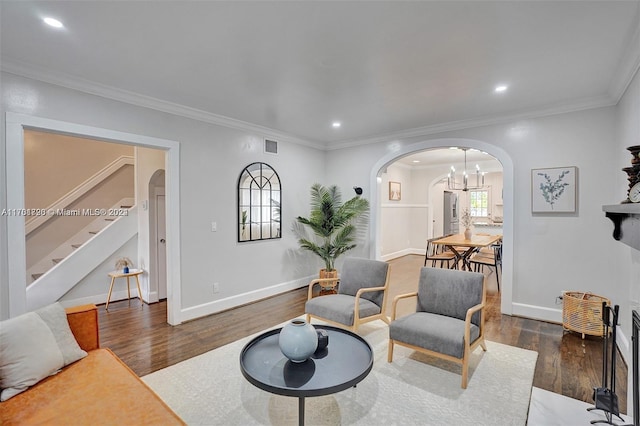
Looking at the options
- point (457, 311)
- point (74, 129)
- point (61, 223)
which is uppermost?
point (74, 129)

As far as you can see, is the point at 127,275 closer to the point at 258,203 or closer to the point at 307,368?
the point at 258,203

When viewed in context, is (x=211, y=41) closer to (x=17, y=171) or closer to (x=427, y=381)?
(x=17, y=171)

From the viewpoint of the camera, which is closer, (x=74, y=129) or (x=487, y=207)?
(x=74, y=129)

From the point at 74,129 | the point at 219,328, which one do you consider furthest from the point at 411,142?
the point at 74,129

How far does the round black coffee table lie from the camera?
1617mm

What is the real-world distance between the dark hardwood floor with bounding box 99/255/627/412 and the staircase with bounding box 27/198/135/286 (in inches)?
58.4

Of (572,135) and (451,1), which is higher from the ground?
(451,1)

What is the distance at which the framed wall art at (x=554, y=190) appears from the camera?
11.9ft

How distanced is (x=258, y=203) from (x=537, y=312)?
4.11m

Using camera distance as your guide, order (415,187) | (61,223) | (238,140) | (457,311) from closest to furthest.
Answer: (457,311) → (238,140) → (61,223) → (415,187)

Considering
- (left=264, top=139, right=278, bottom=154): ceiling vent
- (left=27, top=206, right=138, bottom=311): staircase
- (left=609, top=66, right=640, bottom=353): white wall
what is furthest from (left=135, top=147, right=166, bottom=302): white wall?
(left=609, top=66, right=640, bottom=353): white wall

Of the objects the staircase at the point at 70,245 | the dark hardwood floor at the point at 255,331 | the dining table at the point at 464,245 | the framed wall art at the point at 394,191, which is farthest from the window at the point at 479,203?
the staircase at the point at 70,245

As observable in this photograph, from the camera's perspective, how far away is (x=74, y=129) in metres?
2.95

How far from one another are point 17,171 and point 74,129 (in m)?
0.60
